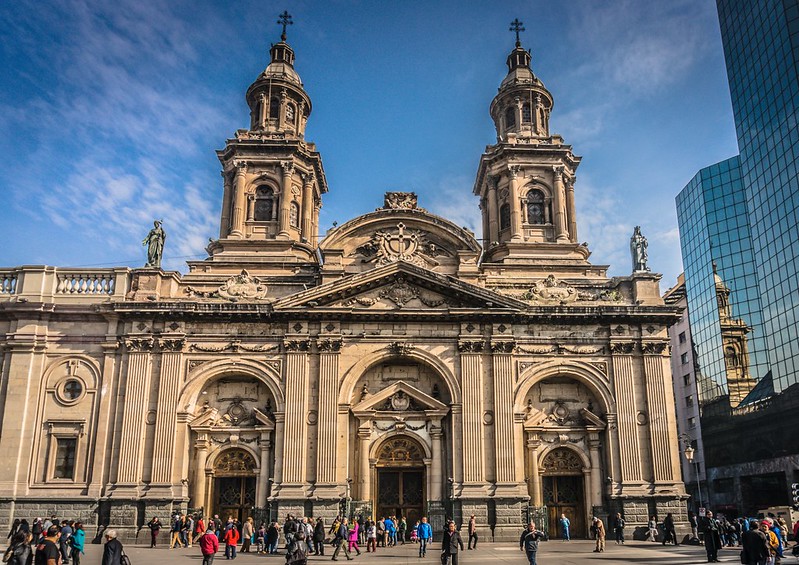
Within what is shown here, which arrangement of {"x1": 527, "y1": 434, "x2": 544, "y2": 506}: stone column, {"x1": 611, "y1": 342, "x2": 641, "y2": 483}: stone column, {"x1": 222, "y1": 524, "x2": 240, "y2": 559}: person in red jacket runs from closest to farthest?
1. {"x1": 222, "y1": 524, "x2": 240, "y2": 559}: person in red jacket
2. {"x1": 611, "y1": 342, "x2": 641, "y2": 483}: stone column
3. {"x1": 527, "y1": 434, "x2": 544, "y2": 506}: stone column

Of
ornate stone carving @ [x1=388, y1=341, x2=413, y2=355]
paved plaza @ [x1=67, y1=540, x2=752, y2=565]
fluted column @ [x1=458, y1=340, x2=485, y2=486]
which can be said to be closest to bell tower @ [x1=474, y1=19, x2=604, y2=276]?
fluted column @ [x1=458, y1=340, x2=485, y2=486]

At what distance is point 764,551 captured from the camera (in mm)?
17250

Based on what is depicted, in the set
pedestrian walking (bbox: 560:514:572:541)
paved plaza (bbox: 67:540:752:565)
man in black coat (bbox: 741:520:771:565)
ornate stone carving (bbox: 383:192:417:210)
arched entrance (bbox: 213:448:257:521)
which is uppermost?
ornate stone carving (bbox: 383:192:417:210)

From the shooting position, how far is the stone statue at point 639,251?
132ft

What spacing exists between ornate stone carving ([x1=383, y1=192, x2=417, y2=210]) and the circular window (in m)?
19.5

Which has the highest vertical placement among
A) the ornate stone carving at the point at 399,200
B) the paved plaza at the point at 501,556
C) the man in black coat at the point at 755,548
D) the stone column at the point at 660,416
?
the ornate stone carving at the point at 399,200

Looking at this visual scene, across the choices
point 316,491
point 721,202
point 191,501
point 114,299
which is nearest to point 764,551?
point 316,491

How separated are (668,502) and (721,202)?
47.0m

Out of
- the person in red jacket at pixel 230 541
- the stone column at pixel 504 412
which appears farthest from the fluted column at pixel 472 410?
the person in red jacket at pixel 230 541

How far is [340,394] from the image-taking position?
36.2m

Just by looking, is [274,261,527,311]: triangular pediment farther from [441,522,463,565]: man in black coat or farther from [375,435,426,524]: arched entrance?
[441,522,463,565]: man in black coat

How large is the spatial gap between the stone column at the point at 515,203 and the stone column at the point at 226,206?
60.1 feet

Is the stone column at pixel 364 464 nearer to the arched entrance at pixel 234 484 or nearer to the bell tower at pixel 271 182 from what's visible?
the arched entrance at pixel 234 484

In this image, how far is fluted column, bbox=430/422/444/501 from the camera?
117ft
